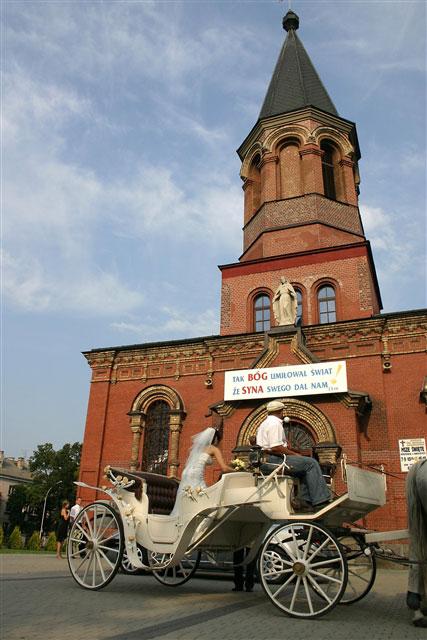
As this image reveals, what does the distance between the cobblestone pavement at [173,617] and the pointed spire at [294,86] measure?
22.1 m

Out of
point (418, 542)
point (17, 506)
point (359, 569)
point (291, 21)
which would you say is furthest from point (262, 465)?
point (17, 506)

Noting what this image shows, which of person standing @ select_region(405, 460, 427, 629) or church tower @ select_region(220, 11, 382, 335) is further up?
church tower @ select_region(220, 11, 382, 335)

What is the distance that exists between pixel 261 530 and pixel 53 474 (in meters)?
49.7

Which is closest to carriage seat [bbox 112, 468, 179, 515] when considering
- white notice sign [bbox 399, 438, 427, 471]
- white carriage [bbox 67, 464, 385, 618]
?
white carriage [bbox 67, 464, 385, 618]

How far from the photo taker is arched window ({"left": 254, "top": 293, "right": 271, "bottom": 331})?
19.9 metres

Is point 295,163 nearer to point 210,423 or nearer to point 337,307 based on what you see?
point 337,307

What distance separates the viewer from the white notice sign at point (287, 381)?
619 inches

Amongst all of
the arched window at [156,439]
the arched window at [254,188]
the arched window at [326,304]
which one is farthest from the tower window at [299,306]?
the arched window at [156,439]

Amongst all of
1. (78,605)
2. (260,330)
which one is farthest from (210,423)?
(78,605)

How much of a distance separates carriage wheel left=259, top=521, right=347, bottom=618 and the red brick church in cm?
986

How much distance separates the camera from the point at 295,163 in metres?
22.7

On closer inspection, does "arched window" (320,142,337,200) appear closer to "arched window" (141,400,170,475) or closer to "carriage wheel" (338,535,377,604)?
"arched window" (141,400,170,475)

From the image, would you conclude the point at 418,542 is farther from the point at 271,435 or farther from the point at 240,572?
the point at 240,572

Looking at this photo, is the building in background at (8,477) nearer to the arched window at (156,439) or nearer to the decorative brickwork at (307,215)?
the arched window at (156,439)
